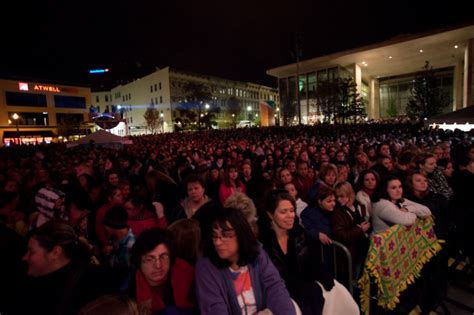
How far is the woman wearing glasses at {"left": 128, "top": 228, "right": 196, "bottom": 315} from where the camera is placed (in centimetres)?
211

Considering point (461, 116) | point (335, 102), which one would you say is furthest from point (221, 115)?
point (461, 116)

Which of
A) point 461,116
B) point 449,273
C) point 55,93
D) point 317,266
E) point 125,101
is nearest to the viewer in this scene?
point 317,266

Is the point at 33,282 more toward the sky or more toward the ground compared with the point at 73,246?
more toward the ground

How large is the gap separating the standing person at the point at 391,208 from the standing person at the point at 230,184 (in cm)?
298

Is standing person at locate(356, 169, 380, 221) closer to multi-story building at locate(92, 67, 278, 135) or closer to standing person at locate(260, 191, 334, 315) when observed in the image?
standing person at locate(260, 191, 334, 315)

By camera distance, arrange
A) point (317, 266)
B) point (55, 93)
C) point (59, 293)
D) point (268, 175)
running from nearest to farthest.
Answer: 1. point (59, 293)
2. point (317, 266)
3. point (268, 175)
4. point (55, 93)

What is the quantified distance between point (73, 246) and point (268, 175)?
5.11 metres

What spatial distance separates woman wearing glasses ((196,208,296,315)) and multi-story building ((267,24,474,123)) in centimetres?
3818

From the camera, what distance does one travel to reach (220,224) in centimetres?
210

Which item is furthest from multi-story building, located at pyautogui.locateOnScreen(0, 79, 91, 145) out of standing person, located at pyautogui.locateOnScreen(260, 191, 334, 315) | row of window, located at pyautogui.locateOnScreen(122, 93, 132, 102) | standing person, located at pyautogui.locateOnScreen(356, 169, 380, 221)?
standing person, located at pyautogui.locateOnScreen(260, 191, 334, 315)

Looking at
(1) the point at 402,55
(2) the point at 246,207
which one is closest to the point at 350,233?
(2) the point at 246,207

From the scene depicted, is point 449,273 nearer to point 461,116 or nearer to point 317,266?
point 317,266

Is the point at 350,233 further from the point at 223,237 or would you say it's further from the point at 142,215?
the point at 142,215

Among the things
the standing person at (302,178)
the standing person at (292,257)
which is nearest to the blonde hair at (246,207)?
the standing person at (292,257)
